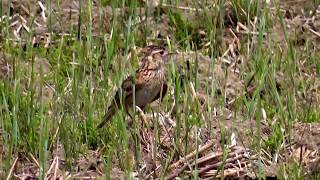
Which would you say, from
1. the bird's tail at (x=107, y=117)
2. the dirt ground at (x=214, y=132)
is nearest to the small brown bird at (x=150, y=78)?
the dirt ground at (x=214, y=132)

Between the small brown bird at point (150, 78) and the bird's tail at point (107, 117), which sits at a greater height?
the small brown bird at point (150, 78)

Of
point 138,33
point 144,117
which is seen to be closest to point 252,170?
point 144,117

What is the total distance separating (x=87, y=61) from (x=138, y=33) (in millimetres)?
1218

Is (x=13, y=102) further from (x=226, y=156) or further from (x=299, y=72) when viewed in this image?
(x=299, y=72)

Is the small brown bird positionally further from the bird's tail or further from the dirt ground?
the bird's tail

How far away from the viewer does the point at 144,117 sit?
27.3 feet

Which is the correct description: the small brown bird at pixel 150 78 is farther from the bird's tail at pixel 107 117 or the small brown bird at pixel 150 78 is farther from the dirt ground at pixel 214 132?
the bird's tail at pixel 107 117

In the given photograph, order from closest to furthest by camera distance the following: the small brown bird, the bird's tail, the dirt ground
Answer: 1. the dirt ground
2. the bird's tail
3. the small brown bird

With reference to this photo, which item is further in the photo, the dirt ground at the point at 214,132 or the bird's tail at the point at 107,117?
the bird's tail at the point at 107,117

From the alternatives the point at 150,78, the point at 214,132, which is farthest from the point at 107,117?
the point at 150,78

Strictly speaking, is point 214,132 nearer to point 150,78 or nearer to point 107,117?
point 107,117

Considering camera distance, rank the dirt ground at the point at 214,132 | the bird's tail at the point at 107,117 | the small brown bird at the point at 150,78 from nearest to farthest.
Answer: the dirt ground at the point at 214,132 → the bird's tail at the point at 107,117 → the small brown bird at the point at 150,78

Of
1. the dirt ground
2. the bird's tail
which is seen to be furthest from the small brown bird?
the bird's tail

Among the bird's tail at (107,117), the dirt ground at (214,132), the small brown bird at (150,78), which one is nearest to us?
the dirt ground at (214,132)
